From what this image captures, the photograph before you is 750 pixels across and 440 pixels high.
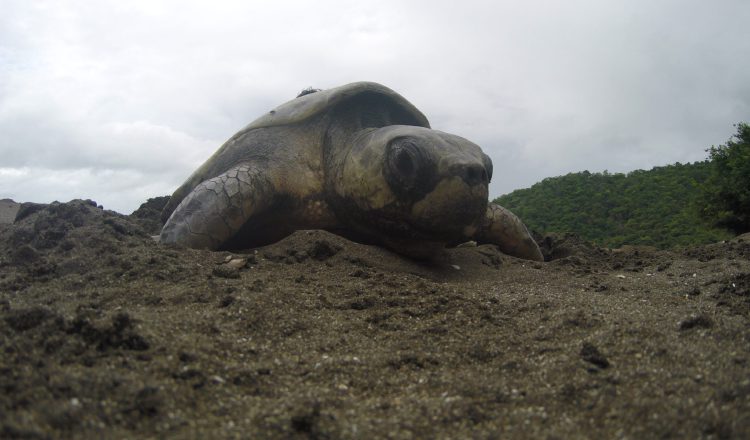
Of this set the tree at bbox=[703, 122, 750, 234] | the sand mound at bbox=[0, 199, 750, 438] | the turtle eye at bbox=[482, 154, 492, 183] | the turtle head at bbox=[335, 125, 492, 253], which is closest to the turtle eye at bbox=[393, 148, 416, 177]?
the turtle head at bbox=[335, 125, 492, 253]

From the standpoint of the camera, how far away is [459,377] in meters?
1.84

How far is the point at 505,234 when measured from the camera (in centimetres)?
550

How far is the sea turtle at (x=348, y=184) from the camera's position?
Answer: 3.97 m

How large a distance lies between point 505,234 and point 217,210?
2.94 meters

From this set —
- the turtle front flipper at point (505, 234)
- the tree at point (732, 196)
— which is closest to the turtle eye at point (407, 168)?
the turtle front flipper at point (505, 234)

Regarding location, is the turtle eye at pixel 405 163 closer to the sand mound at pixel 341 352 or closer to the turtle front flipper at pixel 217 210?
the sand mound at pixel 341 352

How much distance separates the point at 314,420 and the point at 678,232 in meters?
11.4

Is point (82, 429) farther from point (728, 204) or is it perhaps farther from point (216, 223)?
point (728, 204)

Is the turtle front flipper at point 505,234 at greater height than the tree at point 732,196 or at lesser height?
lesser

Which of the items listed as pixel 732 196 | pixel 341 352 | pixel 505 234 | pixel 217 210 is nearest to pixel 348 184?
pixel 217 210

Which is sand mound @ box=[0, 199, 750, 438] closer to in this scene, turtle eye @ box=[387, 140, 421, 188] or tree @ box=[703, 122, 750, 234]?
turtle eye @ box=[387, 140, 421, 188]

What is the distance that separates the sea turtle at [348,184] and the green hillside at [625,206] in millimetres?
6349

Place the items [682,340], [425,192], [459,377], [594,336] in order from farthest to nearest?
1. [425,192]
2. [594,336]
3. [682,340]
4. [459,377]

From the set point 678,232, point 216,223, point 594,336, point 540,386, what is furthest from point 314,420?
point 678,232
